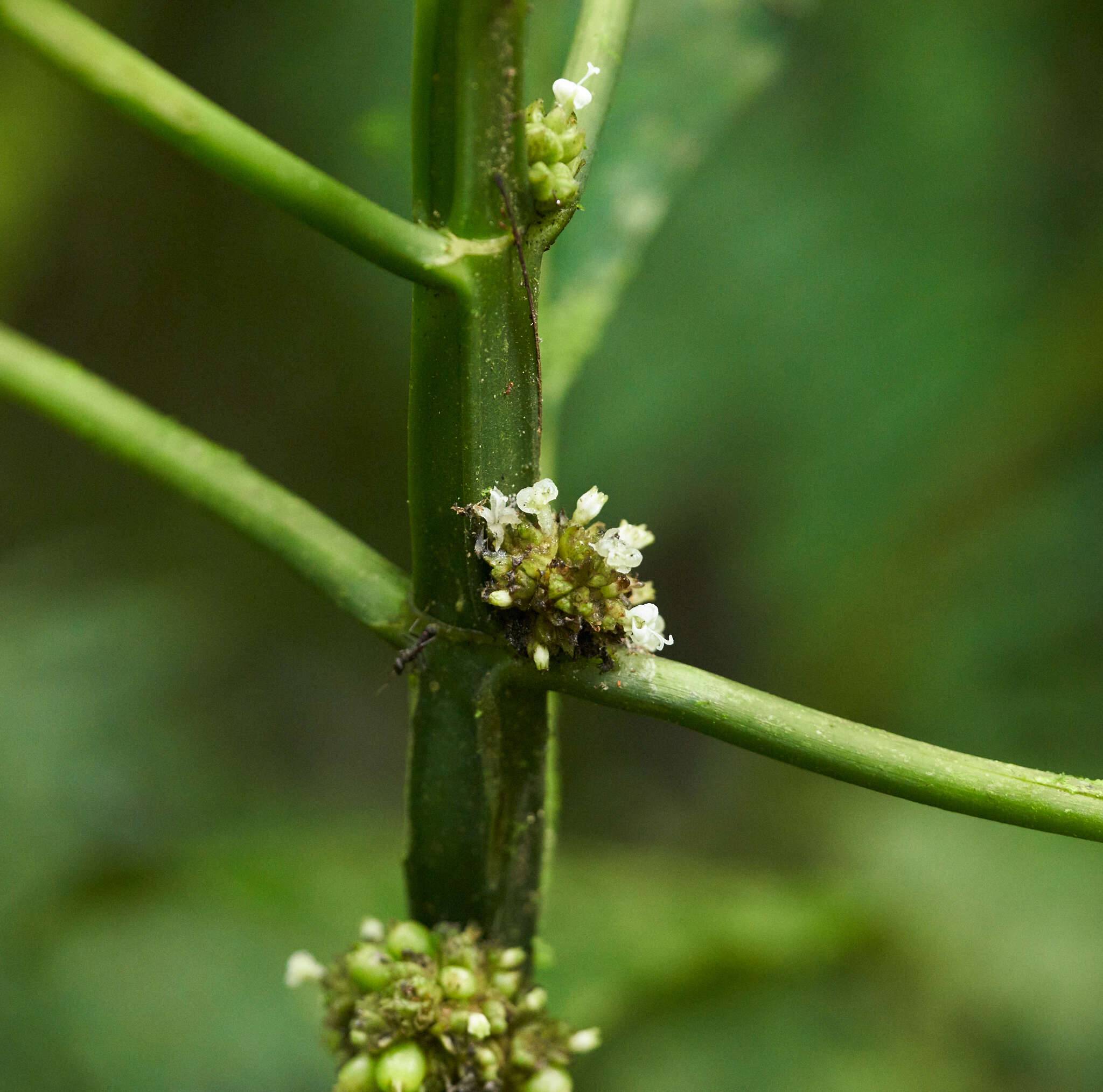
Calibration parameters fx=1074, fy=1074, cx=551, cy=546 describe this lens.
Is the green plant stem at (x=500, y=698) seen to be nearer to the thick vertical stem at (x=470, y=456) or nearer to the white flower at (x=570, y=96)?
the thick vertical stem at (x=470, y=456)

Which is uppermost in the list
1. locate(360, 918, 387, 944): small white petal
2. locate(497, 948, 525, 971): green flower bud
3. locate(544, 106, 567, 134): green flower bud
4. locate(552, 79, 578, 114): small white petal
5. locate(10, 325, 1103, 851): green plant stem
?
locate(552, 79, 578, 114): small white petal

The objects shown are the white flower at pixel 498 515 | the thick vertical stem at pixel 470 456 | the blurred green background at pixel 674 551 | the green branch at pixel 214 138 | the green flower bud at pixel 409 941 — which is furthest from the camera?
the blurred green background at pixel 674 551

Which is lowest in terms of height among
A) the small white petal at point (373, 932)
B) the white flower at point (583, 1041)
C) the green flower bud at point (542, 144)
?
the white flower at point (583, 1041)

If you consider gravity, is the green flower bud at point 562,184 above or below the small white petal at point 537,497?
above

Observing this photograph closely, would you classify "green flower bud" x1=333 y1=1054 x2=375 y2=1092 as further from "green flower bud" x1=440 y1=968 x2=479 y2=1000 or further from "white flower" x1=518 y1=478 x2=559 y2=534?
"white flower" x1=518 y1=478 x2=559 y2=534

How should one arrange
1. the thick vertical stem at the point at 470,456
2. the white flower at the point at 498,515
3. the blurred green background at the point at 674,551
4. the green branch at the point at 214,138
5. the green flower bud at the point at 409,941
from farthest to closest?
the blurred green background at the point at 674,551 → the green flower bud at the point at 409,941 → the white flower at the point at 498,515 → the thick vertical stem at the point at 470,456 → the green branch at the point at 214,138

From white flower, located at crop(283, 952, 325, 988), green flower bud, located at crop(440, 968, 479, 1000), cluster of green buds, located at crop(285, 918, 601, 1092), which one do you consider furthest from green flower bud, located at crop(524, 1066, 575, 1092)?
white flower, located at crop(283, 952, 325, 988)

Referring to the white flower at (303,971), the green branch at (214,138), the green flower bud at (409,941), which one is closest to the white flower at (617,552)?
the green branch at (214,138)
